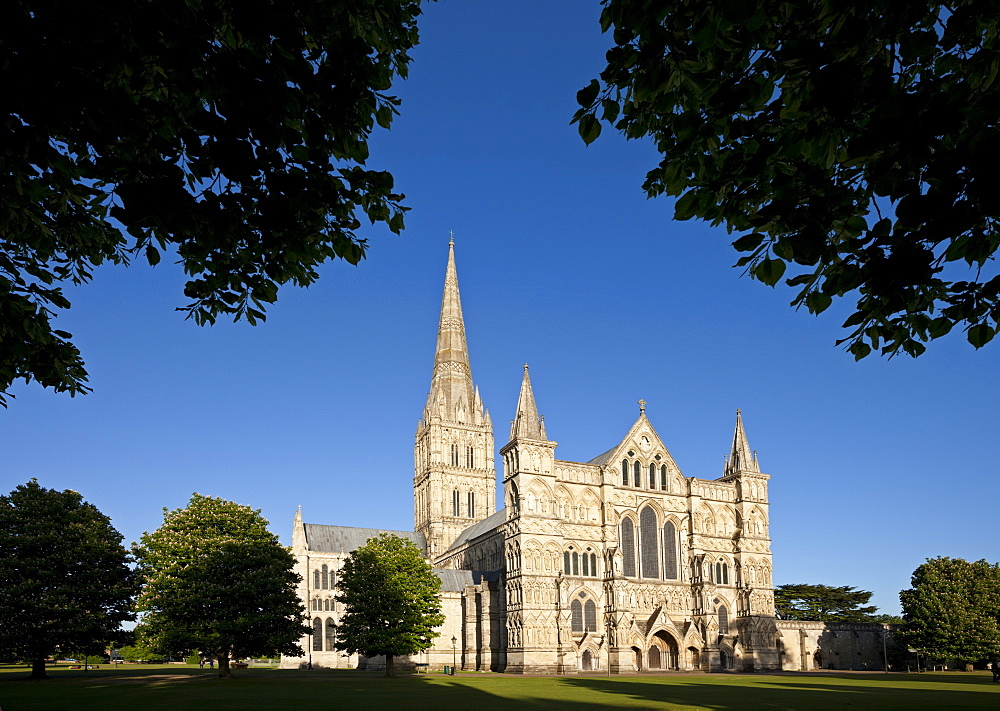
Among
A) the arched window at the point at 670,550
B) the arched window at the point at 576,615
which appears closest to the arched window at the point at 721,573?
the arched window at the point at 670,550

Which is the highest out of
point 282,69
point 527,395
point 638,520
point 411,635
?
point 527,395

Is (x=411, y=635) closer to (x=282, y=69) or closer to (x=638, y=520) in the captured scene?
(x=638, y=520)

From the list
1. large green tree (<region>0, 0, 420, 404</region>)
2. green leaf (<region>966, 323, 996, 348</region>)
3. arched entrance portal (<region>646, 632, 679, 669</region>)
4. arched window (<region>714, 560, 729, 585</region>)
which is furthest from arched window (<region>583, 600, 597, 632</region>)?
green leaf (<region>966, 323, 996, 348</region>)

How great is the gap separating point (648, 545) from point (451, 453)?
38.5 meters

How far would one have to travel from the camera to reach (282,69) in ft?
26.3

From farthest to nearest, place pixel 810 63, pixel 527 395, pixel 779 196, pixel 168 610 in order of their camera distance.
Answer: pixel 527 395 < pixel 168 610 < pixel 779 196 < pixel 810 63

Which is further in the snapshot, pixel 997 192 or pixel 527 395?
pixel 527 395

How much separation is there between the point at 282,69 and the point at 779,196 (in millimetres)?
5113

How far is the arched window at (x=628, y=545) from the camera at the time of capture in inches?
2758

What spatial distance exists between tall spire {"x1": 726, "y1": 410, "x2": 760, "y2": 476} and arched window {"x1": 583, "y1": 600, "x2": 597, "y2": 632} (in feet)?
68.9

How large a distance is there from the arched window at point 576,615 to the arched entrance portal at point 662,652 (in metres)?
6.90

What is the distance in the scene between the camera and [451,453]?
341ft

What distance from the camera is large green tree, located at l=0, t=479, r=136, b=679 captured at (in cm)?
4691

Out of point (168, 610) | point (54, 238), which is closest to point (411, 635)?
point (168, 610)
